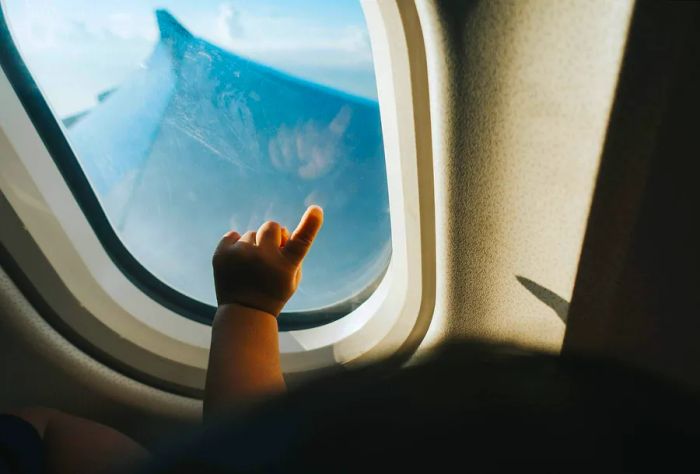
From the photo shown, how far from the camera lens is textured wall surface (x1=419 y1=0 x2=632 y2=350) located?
493 mm

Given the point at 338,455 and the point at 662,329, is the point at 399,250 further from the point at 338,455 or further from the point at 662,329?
the point at 338,455

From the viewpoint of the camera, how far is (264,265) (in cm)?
81

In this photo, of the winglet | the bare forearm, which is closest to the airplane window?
the winglet

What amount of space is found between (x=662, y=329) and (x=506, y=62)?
407 mm

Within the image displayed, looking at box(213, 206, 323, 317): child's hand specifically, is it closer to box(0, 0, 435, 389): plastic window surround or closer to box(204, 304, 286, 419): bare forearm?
box(204, 304, 286, 419): bare forearm

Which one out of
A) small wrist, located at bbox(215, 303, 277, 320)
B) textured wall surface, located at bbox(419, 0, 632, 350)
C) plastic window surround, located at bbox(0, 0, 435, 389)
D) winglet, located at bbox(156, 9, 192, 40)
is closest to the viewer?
textured wall surface, located at bbox(419, 0, 632, 350)

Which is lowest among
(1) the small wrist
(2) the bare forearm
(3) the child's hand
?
(2) the bare forearm

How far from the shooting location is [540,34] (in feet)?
1.63

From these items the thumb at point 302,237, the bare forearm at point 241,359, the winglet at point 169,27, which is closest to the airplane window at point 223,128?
the winglet at point 169,27

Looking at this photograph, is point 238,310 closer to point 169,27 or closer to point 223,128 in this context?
point 223,128

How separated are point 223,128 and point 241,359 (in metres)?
0.53

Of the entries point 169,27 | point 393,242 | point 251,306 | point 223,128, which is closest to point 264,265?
point 251,306

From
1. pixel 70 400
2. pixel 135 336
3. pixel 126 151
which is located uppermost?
pixel 126 151

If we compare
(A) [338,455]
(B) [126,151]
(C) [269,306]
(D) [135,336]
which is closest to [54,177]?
(B) [126,151]
